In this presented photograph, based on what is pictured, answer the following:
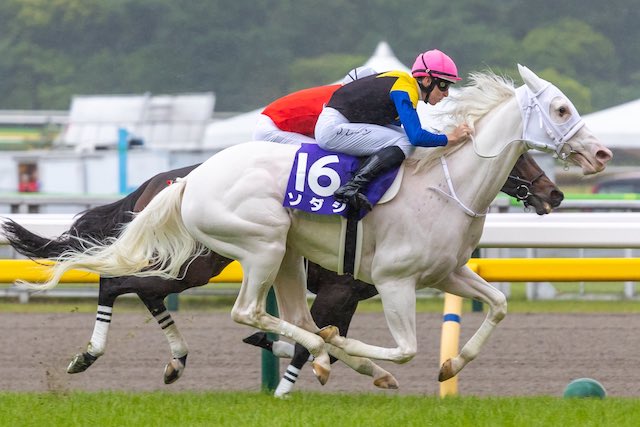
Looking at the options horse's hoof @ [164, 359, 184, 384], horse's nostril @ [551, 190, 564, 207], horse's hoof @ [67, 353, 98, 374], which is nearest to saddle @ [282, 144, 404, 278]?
horse's nostril @ [551, 190, 564, 207]

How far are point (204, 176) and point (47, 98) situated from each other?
36903 millimetres

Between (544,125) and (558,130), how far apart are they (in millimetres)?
64

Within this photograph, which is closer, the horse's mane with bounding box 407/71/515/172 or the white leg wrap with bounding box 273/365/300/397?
the horse's mane with bounding box 407/71/515/172

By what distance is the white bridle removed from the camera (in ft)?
17.3

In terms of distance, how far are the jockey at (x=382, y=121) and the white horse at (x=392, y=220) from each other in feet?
0.38

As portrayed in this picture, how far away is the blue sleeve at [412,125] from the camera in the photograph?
208 inches

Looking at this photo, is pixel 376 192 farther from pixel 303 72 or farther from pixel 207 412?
pixel 303 72

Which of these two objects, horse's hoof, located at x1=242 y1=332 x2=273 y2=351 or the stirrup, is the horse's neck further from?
horse's hoof, located at x1=242 y1=332 x2=273 y2=351

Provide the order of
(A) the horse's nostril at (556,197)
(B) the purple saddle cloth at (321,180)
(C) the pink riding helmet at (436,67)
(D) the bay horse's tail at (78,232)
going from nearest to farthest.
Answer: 1. (B) the purple saddle cloth at (321,180)
2. (C) the pink riding helmet at (436,67)
3. (A) the horse's nostril at (556,197)
4. (D) the bay horse's tail at (78,232)

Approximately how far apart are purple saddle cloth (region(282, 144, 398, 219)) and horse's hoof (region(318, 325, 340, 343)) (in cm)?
49

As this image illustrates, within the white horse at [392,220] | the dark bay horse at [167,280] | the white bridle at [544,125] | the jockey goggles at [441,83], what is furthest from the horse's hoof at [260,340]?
the white bridle at [544,125]

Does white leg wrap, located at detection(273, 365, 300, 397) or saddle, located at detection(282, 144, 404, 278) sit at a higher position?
saddle, located at detection(282, 144, 404, 278)

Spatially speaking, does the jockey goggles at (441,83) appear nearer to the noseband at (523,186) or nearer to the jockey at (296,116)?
the noseband at (523,186)

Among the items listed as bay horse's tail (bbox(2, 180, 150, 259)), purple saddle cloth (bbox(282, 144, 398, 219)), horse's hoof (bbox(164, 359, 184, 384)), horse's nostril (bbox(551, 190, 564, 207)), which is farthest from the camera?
bay horse's tail (bbox(2, 180, 150, 259))
